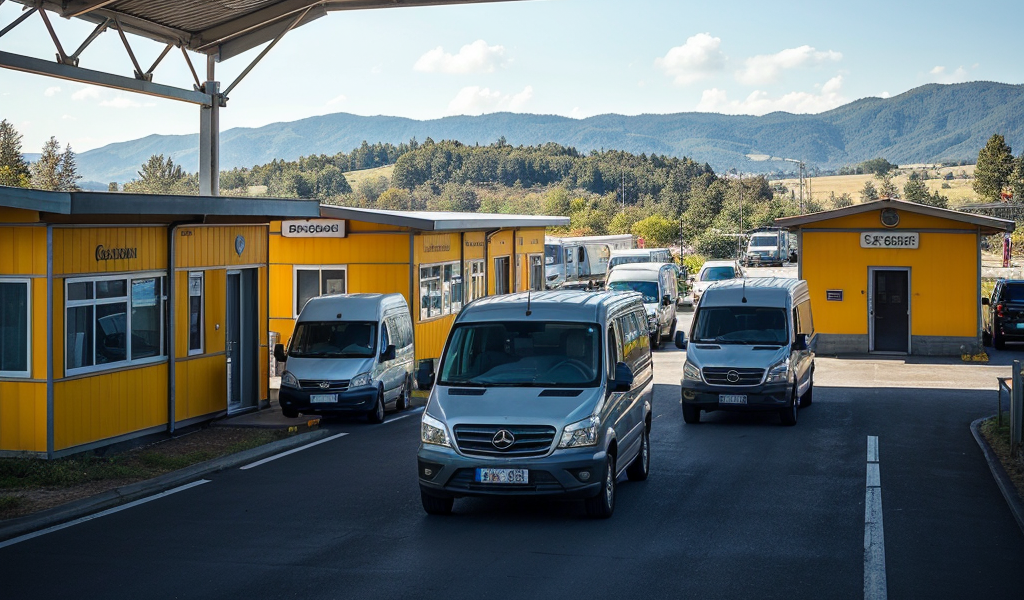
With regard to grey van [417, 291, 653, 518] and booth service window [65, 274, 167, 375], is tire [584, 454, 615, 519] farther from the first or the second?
booth service window [65, 274, 167, 375]

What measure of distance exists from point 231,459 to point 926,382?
53.7 ft

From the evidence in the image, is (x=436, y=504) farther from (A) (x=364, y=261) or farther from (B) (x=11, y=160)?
(B) (x=11, y=160)

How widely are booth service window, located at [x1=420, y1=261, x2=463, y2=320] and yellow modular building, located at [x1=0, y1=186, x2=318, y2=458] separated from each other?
6288 mm

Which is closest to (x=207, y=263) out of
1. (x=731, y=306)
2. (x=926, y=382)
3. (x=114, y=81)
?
(x=114, y=81)

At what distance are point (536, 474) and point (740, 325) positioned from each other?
9064mm

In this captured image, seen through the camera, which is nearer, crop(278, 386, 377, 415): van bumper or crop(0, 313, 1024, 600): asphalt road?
crop(0, 313, 1024, 600): asphalt road

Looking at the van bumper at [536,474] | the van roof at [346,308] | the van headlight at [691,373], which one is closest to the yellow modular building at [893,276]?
the van headlight at [691,373]

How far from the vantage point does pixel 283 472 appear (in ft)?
43.7

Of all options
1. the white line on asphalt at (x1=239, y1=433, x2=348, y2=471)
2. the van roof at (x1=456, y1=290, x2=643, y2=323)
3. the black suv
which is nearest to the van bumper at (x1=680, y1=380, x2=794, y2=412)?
the van roof at (x1=456, y1=290, x2=643, y2=323)

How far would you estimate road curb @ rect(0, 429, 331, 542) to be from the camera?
10.2m

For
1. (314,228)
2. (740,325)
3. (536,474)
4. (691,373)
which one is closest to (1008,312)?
(740,325)

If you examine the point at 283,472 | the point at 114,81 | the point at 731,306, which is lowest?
the point at 283,472

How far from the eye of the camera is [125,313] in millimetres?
15242

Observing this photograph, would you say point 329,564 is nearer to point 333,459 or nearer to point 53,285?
point 333,459
